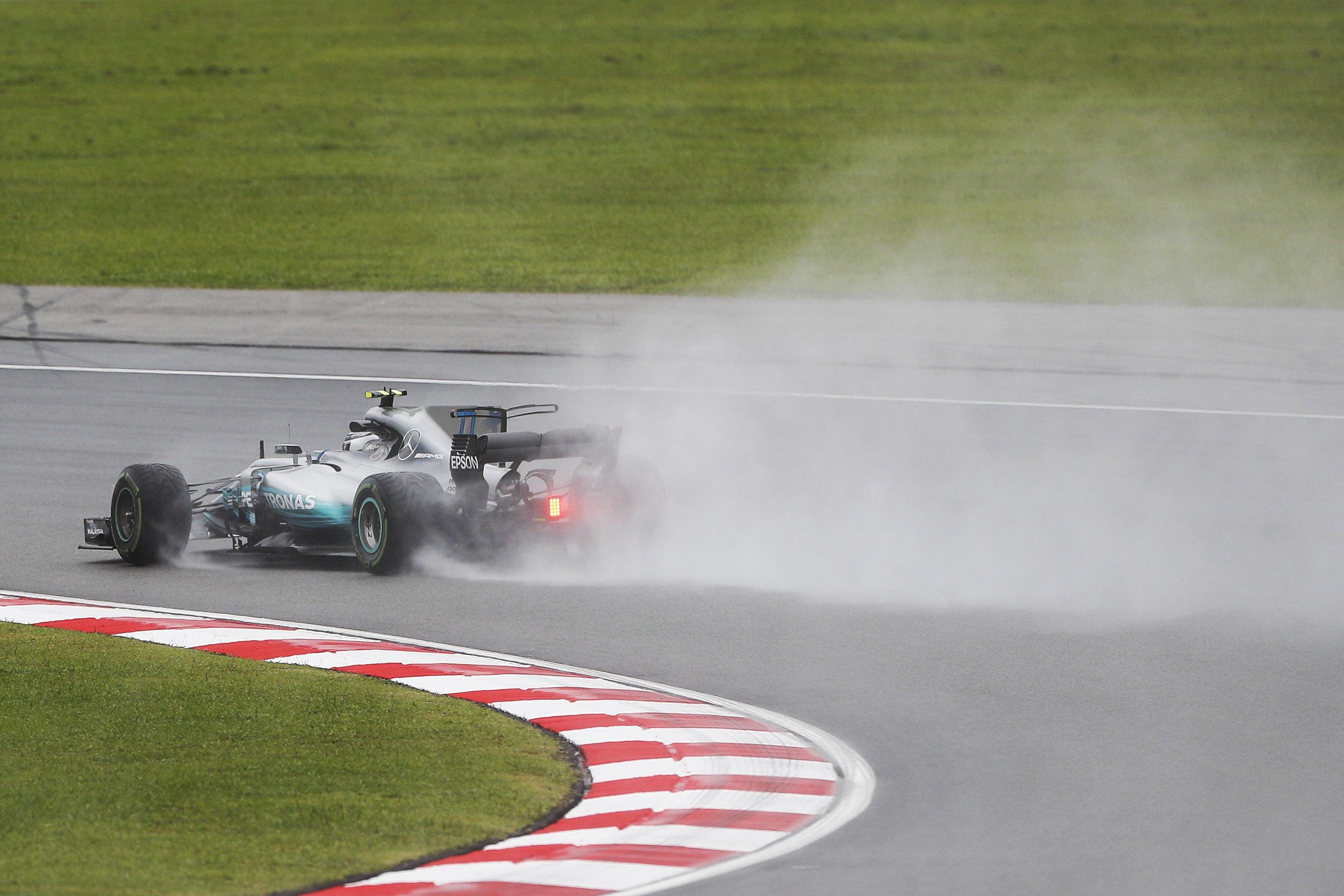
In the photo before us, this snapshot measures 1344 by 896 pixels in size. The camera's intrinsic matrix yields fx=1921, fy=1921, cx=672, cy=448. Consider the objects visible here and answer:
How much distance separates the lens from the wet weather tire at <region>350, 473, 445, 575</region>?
42.4 feet

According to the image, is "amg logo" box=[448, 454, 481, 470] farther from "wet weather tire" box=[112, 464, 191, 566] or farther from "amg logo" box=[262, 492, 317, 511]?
"wet weather tire" box=[112, 464, 191, 566]

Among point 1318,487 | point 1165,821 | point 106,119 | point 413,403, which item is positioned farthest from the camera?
point 106,119

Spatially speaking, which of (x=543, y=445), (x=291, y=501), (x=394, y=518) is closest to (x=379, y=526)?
(x=394, y=518)

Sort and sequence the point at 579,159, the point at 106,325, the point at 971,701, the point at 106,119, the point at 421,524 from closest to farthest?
the point at 971,701, the point at 421,524, the point at 106,325, the point at 579,159, the point at 106,119

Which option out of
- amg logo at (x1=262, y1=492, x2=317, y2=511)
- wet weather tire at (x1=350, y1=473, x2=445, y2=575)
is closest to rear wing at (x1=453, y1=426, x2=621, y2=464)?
wet weather tire at (x1=350, y1=473, x2=445, y2=575)

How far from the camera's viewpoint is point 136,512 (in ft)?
44.5

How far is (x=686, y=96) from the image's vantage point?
45.6 m

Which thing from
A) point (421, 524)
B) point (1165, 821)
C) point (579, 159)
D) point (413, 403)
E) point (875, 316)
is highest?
point (579, 159)

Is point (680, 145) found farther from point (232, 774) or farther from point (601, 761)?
point (232, 774)

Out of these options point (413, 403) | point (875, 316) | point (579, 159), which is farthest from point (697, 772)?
point (579, 159)

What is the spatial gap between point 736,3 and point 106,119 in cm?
1837

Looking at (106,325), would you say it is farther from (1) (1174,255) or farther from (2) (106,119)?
(2) (106,119)

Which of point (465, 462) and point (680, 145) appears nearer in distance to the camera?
point (465, 462)

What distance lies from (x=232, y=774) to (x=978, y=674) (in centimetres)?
412
